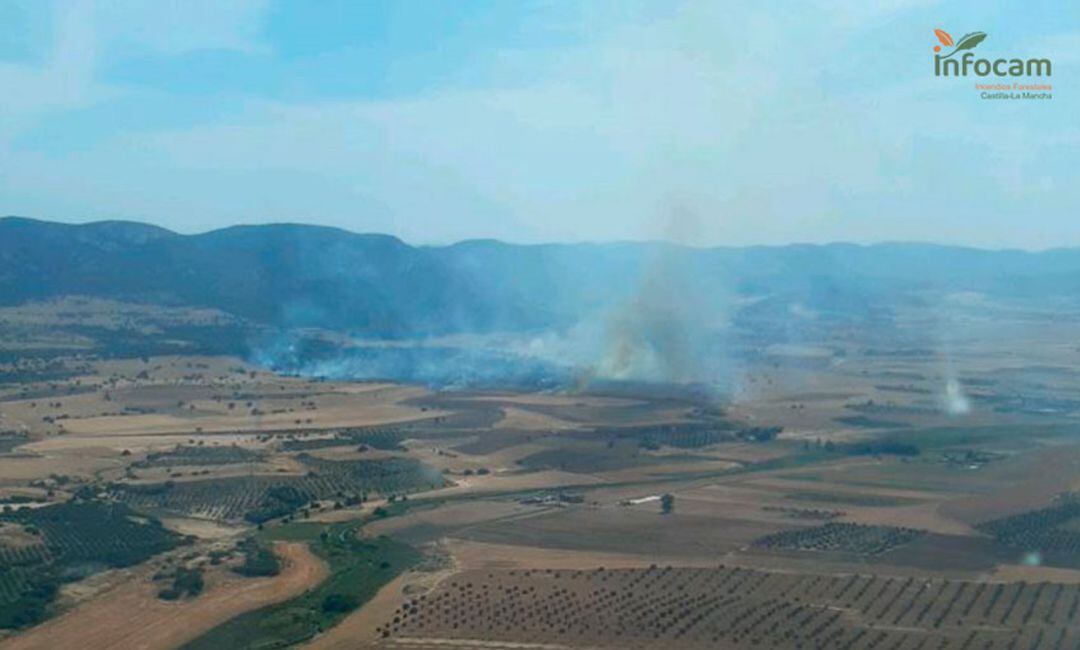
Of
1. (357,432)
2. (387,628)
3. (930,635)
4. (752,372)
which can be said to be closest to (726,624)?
(930,635)

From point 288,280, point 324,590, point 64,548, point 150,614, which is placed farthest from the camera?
point 288,280

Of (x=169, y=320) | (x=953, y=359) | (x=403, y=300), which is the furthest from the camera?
(x=403, y=300)

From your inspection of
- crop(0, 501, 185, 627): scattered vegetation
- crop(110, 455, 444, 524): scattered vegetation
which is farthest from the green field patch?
crop(0, 501, 185, 627): scattered vegetation

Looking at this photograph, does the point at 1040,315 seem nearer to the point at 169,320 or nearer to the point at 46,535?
the point at 169,320

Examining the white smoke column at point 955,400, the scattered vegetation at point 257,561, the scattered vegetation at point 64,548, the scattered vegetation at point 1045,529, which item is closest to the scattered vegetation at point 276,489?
the scattered vegetation at point 64,548

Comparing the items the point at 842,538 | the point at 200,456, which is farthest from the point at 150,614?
the point at 200,456

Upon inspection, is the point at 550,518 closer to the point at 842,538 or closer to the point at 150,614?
the point at 842,538

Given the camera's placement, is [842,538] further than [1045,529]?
No

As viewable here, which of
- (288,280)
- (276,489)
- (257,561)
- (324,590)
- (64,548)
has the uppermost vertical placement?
(288,280)

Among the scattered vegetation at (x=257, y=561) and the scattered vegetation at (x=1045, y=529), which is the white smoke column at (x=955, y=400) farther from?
the scattered vegetation at (x=257, y=561)
